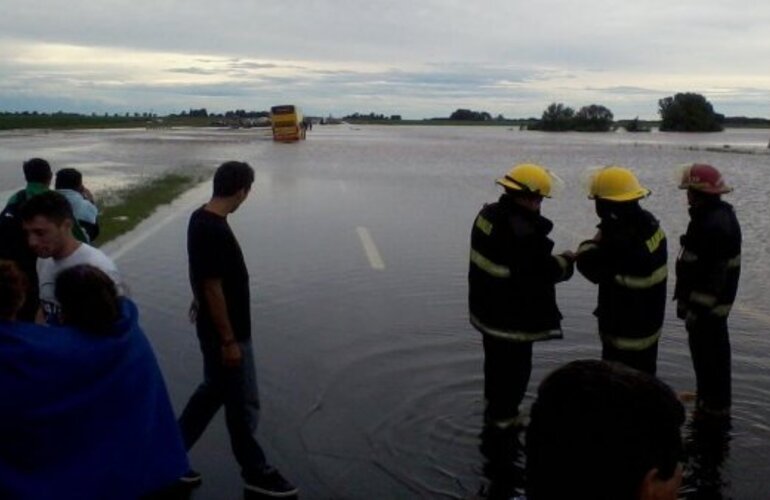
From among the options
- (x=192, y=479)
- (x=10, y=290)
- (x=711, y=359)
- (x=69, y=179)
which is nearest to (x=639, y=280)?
(x=711, y=359)

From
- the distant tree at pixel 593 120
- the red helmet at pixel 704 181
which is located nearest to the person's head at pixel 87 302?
the red helmet at pixel 704 181

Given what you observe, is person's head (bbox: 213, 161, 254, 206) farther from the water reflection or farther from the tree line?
the tree line

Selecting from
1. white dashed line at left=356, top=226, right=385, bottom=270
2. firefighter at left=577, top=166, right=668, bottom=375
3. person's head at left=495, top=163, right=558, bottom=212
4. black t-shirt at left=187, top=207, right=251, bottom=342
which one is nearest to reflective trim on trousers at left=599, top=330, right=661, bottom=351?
firefighter at left=577, top=166, right=668, bottom=375

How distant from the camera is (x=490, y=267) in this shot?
5.99 m

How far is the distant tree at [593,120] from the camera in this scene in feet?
516

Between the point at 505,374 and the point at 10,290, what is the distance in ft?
10.8

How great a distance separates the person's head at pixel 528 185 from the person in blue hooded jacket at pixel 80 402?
2.49 metres

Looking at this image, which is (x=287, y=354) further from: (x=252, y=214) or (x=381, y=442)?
(x=252, y=214)

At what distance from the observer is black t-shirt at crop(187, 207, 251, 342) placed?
529cm

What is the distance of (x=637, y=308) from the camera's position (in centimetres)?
589

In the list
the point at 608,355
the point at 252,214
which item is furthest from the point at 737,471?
the point at 252,214

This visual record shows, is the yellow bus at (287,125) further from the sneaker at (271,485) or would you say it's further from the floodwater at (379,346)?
the sneaker at (271,485)

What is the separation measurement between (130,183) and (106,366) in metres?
26.4

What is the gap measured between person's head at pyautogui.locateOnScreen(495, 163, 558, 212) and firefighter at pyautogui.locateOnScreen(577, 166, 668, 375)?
0.93 ft
